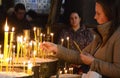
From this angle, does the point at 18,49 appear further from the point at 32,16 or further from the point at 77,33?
the point at 32,16

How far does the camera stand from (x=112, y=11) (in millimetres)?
3557

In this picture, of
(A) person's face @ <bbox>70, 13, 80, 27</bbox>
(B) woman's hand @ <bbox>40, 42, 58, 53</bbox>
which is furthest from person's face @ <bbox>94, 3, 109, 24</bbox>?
(A) person's face @ <bbox>70, 13, 80, 27</bbox>

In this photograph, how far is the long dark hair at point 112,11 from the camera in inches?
139

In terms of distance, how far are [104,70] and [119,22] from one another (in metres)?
0.38

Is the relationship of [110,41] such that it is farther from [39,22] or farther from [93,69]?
[39,22]

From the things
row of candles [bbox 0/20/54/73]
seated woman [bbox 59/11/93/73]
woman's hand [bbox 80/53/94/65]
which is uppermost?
woman's hand [bbox 80/53/94/65]

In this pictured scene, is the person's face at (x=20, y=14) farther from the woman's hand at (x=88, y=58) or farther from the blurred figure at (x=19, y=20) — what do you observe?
the woman's hand at (x=88, y=58)

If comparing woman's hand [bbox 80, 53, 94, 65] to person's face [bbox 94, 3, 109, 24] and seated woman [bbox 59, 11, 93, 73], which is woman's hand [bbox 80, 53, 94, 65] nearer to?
person's face [bbox 94, 3, 109, 24]

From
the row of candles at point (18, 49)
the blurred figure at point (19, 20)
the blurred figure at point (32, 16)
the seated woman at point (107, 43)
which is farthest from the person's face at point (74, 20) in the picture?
the seated woman at point (107, 43)

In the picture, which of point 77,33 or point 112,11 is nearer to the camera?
point 112,11

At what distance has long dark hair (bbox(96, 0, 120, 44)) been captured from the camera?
3.54 metres

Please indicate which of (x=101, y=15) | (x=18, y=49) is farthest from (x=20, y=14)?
(x=101, y=15)

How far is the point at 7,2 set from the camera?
10930 millimetres

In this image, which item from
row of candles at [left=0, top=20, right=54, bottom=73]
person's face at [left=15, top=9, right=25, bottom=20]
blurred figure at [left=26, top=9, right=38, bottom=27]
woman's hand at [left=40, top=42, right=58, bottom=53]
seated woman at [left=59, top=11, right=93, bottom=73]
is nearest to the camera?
row of candles at [left=0, top=20, right=54, bottom=73]
